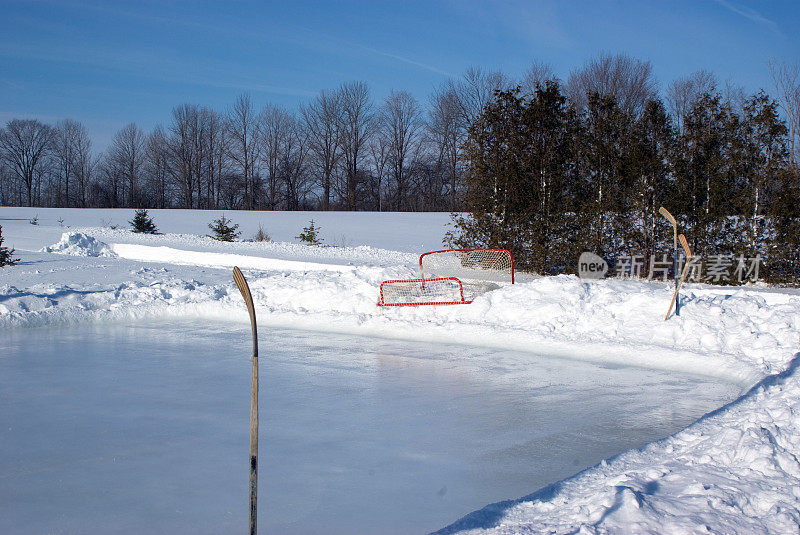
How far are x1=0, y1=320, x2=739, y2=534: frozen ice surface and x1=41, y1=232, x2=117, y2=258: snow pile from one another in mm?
10094

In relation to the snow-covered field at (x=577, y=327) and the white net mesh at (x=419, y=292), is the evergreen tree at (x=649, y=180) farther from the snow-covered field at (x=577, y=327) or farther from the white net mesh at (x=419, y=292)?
the white net mesh at (x=419, y=292)

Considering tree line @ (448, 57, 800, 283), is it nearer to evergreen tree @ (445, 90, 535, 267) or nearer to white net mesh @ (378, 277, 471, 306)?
evergreen tree @ (445, 90, 535, 267)

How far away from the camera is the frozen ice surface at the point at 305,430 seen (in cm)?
306

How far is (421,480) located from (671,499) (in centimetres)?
123

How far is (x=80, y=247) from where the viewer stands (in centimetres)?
1644

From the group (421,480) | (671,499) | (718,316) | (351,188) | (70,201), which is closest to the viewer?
(671,499)

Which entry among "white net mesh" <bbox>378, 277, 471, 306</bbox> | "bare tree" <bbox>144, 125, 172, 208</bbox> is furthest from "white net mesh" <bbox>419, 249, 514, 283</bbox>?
"bare tree" <bbox>144, 125, 172, 208</bbox>

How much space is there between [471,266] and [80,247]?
1080cm

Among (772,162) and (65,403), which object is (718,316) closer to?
(772,162)

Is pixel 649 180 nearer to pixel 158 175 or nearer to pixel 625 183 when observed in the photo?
pixel 625 183

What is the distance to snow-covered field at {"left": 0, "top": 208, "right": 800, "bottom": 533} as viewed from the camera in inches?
Answer: 108

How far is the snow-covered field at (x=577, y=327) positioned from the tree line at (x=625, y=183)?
122 centimetres

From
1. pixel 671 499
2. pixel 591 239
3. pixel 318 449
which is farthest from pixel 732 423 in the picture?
pixel 591 239

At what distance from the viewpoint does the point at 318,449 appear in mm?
3840
